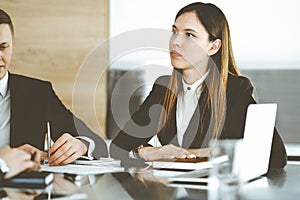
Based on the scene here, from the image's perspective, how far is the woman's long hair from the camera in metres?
3.23

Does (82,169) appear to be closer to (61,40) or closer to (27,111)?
(27,111)

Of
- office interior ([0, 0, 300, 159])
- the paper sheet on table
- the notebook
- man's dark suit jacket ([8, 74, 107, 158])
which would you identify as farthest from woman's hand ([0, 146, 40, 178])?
office interior ([0, 0, 300, 159])

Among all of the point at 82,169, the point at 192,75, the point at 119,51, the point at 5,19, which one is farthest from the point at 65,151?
the point at 5,19

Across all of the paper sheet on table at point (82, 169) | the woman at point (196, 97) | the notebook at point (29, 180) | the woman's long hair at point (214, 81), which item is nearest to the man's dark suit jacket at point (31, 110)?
the woman at point (196, 97)

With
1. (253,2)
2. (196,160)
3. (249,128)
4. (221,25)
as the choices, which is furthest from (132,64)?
(249,128)

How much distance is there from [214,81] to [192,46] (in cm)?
25

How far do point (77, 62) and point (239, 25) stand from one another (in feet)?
3.65

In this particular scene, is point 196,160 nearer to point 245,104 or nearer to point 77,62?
point 245,104

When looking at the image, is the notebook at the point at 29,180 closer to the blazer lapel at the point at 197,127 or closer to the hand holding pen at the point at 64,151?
the hand holding pen at the point at 64,151

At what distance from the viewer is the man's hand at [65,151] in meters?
2.46

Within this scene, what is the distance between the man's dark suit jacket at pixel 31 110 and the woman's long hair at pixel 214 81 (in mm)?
640

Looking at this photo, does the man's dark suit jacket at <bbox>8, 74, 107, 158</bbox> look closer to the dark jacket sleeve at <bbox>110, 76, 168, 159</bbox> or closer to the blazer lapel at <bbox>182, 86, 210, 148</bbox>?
the dark jacket sleeve at <bbox>110, 76, 168, 159</bbox>

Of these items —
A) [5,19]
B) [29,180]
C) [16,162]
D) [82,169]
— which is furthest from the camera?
[5,19]

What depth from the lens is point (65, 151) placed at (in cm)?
249
